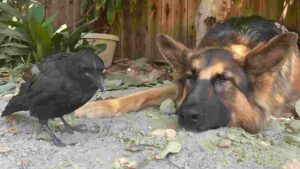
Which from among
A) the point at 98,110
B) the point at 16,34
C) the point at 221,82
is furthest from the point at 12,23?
the point at 221,82

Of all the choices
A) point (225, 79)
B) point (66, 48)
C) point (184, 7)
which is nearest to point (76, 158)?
point (225, 79)

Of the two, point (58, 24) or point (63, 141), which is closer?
point (63, 141)

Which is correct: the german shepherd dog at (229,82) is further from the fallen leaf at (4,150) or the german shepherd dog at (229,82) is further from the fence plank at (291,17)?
the fence plank at (291,17)

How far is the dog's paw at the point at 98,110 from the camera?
318 cm

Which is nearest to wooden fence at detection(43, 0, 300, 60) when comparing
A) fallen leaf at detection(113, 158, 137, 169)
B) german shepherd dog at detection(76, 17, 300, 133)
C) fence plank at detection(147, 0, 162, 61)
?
fence plank at detection(147, 0, 162, 61)

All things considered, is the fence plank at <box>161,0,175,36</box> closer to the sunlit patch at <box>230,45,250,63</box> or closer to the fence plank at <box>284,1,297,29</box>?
the fence plank at <box>284,1,297,29</box>

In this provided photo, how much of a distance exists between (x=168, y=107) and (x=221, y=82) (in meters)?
0.54

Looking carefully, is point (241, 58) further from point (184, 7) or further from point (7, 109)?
point (184, 7)

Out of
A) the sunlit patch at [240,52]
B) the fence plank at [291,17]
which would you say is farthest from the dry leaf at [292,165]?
the fence plank at [291,17]

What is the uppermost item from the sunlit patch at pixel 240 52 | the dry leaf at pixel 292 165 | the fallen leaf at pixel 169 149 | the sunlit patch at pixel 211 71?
the sunlit patch at pixel 240 52

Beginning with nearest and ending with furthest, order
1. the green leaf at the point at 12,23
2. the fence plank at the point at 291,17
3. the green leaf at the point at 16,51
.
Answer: the green leaf at the point at 12,23 < the green leaf at the point at 16,51 < the fence plank at the point at 291,17

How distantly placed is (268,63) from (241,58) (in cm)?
15

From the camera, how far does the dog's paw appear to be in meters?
3.18

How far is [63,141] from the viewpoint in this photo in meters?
2.64
